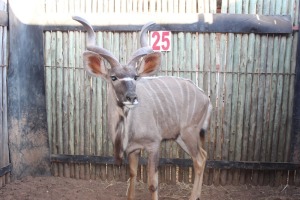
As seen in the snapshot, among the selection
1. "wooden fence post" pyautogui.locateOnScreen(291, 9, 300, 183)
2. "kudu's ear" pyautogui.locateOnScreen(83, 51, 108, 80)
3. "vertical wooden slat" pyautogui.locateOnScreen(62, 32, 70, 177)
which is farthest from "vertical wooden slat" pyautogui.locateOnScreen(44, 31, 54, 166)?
"wooden fence post" pyautogui.locateOnScreen(291, 9, 300, 183)

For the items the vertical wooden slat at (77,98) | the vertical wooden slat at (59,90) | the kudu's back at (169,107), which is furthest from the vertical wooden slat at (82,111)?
the kudu's back at (169,107)

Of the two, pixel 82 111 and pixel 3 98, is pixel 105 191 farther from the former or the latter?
pixel 3 98

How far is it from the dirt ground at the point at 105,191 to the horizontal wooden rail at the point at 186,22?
6.69 ft

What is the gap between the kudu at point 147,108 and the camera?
376 centimetres

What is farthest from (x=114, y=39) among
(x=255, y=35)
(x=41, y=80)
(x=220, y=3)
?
(x=255, y=35)

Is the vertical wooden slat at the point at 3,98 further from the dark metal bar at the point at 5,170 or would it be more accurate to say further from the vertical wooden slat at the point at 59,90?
the vertical wooden slat at the point at 59,90

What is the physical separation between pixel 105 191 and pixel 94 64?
6.48ft

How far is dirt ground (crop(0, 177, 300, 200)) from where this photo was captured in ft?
15.9

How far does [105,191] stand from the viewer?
5.10 metres

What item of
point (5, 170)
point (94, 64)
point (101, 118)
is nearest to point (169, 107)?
point (94, 64)

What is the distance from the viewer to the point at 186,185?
17.4ft

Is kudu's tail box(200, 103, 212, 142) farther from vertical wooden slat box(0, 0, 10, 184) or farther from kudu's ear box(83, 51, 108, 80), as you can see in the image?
vertical wooden slat box(0, 0, 10, 184)

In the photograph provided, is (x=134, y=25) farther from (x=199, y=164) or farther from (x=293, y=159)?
(x=293, y=159)

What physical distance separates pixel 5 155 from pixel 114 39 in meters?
2.01
